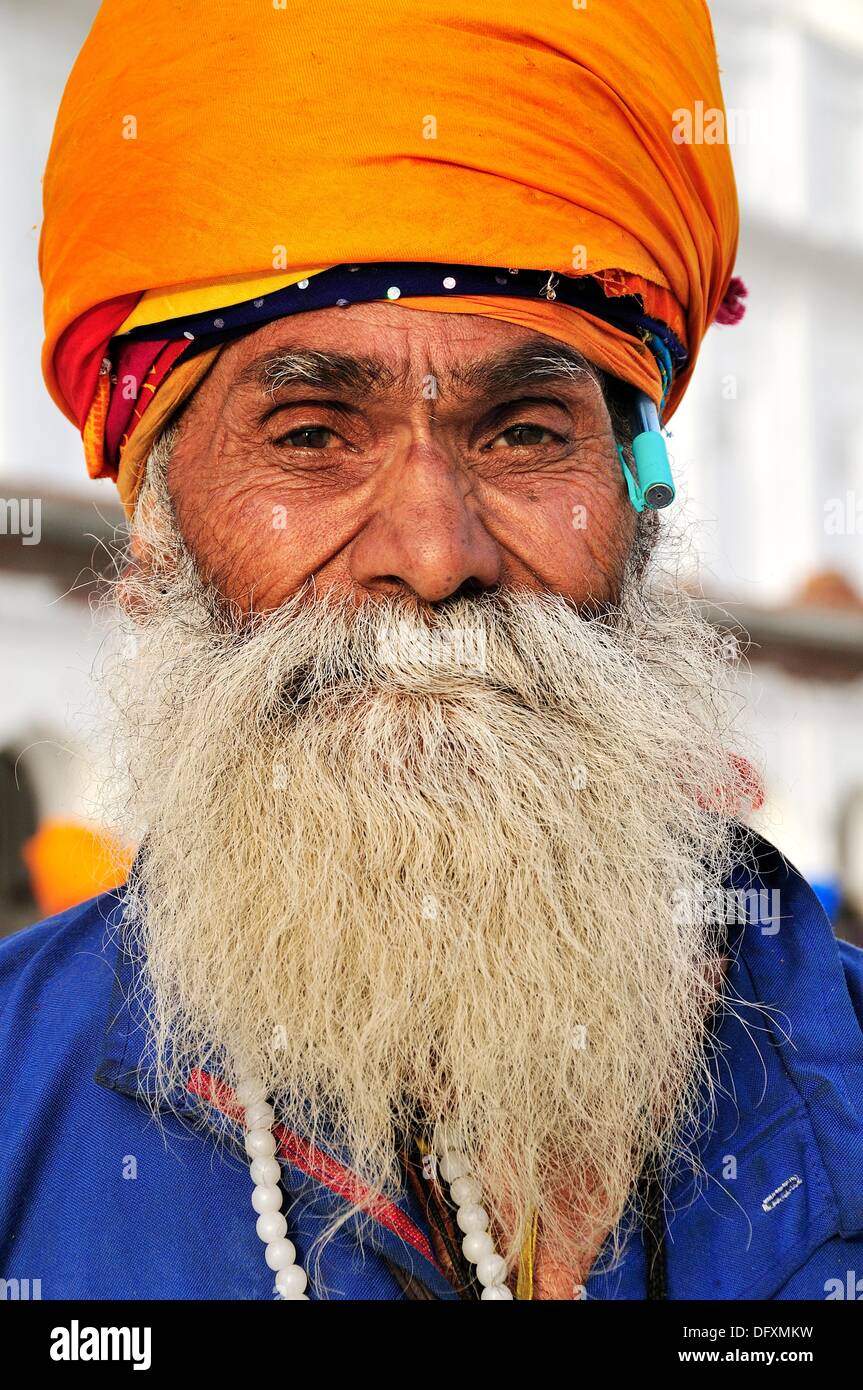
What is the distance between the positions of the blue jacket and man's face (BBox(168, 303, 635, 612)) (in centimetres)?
63

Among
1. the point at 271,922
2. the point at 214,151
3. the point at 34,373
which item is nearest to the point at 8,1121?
the point at 271,922

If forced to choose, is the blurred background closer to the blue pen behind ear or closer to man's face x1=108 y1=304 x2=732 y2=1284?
man's face x1=108 y1=304 x2=732 y2=1284

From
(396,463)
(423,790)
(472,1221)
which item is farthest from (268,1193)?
(396,463)

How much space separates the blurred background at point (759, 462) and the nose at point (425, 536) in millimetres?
1666

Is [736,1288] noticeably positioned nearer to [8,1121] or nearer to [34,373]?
[8,1121]

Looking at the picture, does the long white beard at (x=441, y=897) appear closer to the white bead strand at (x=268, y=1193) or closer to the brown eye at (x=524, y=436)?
the white bead strand at (x=268, y=1193)

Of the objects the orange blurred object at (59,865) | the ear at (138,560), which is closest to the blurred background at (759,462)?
the orange blurred object at (59,865)

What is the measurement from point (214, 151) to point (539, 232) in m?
0.45

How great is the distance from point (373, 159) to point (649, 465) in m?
0.58

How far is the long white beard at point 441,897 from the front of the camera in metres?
1.57

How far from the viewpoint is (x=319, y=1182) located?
5.26ft

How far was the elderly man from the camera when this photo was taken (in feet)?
5.15

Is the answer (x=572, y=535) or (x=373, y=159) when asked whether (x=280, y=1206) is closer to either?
(x=572, y=535)

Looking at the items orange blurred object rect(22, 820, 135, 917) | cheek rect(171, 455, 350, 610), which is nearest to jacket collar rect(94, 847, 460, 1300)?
cheek rect(171, 455, 350, 610)
